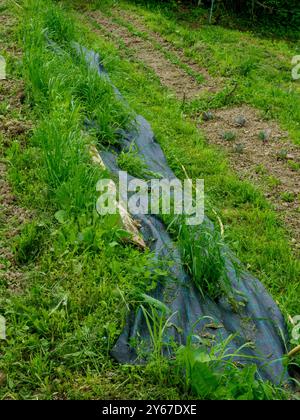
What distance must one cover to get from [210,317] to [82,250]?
0.87 meters

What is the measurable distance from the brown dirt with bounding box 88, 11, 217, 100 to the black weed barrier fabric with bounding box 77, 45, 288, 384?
134 inches

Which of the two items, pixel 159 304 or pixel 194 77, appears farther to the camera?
pixel 194 77

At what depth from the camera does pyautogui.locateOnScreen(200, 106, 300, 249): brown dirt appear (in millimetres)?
4836

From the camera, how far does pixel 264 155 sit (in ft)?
18.3

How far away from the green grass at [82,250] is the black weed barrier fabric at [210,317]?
3.8 inches

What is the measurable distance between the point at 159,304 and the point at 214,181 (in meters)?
2.40

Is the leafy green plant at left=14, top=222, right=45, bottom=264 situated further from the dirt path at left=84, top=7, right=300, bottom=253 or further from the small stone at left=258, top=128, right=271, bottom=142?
the small stone at left=258, top=128, right=271, bottom=142

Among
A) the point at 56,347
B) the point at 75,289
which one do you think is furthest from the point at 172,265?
the point at 56,347

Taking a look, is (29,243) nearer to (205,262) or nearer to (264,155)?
(205,262)

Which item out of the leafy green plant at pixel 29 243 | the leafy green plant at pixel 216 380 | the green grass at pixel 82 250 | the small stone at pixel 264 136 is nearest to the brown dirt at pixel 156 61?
the small stone at pixel 264 136

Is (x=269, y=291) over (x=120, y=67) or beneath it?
beneath

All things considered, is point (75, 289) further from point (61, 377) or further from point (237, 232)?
point (237, 232)

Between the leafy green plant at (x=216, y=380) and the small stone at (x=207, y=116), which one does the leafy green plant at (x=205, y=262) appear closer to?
the leafy green plant at (x=216, y=380)
